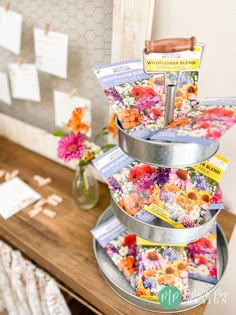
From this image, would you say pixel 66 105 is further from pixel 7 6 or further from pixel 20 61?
pixel 7 6

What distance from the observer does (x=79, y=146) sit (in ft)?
2.60

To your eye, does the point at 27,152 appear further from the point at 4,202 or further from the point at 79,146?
the point at 79,146

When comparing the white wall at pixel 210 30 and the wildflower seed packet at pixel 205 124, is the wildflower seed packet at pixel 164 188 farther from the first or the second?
the white wall at pixel 210 30

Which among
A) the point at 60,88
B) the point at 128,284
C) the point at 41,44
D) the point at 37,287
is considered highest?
the point at 41,44

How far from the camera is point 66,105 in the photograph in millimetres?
1084

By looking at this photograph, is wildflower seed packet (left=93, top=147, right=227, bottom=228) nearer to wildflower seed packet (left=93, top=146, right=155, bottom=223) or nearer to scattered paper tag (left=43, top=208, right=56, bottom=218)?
wildflower seed packet (left=93, top=146, right=155, bottom=223)

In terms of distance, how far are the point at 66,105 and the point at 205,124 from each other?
29.0 inches

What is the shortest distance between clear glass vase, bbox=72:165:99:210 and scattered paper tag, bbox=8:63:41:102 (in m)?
0.46

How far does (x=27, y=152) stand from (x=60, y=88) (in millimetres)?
346

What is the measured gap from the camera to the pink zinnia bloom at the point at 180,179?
576 mm

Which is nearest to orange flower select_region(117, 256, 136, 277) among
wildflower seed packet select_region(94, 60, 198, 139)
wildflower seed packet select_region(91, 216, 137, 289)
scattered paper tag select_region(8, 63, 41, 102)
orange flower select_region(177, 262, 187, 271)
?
wildflower seed packet select_region(91, 216, 137, 289)

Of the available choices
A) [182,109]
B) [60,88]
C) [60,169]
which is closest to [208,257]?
[182,109]

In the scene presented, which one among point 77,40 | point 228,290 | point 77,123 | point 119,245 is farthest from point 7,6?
point 228,290

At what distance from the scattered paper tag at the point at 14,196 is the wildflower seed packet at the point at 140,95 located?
57 centimetres
